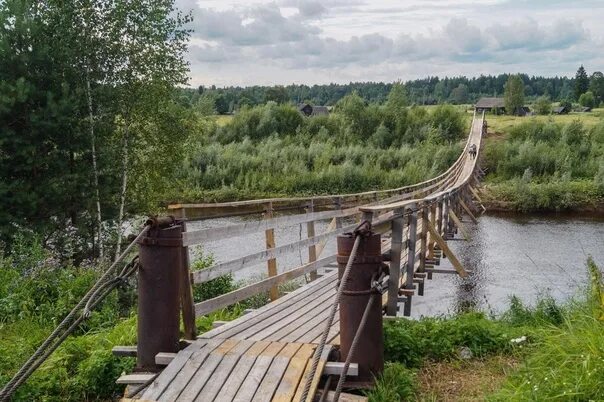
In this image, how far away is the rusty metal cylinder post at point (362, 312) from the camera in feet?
13.9

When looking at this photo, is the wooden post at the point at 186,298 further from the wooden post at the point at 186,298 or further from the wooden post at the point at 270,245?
the wooden post at the point at 270,245

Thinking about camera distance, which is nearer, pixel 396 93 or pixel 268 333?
pixel 268 333

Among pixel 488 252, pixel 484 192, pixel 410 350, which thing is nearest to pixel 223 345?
pixel 410 350

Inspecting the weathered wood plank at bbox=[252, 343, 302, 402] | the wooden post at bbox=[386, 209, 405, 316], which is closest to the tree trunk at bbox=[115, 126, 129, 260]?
the wooden post at bbox=[386, 209, 405, 316]

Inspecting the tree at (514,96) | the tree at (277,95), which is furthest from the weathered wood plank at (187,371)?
the tree at (514,96)

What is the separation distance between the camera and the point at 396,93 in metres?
59.1

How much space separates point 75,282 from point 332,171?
114ft

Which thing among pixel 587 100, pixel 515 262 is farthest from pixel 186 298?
pixel 587 100

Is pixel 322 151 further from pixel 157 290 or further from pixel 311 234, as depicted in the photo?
pixel 157 290

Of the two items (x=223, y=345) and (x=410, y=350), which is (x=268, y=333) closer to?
(x=223, y=345)

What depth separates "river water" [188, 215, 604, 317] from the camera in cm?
1478

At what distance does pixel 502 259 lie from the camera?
67.6ft

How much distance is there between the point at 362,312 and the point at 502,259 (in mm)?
17490

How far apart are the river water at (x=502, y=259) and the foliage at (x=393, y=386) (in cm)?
599
